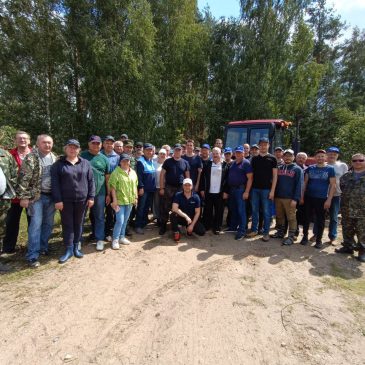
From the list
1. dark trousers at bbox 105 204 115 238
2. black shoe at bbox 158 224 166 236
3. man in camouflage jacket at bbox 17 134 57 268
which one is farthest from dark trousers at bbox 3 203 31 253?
black shoe at bbox 158 224 166 236

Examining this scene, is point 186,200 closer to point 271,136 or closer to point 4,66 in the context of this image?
point 271,136

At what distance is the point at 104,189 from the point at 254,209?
2.92 m

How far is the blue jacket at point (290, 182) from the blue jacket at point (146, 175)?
2488mm

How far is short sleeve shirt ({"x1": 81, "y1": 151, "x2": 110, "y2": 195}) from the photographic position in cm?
500

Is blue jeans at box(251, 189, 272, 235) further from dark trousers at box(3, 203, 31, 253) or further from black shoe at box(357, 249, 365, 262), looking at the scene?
dark trousers at box(3, 203, 31, 253)

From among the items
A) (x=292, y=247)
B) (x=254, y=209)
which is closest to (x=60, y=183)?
(x=254, y=209)

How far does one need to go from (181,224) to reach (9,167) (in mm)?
3206

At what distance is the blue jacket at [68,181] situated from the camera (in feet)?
14.3

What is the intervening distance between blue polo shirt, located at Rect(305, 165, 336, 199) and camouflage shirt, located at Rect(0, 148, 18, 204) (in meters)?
5.06

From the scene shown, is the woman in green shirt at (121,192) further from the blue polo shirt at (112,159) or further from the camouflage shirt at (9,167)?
the camouflage shirt at (9,167)

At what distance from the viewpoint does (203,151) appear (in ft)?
20.5

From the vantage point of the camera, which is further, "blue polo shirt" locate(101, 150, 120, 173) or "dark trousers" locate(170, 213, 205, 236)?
"dark trousers" locate(170, 213, 205, 236)

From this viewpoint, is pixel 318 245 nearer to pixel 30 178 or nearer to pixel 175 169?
pixel 175 169

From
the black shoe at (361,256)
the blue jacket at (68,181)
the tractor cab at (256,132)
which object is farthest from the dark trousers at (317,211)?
the blue jacket at (68,181)
